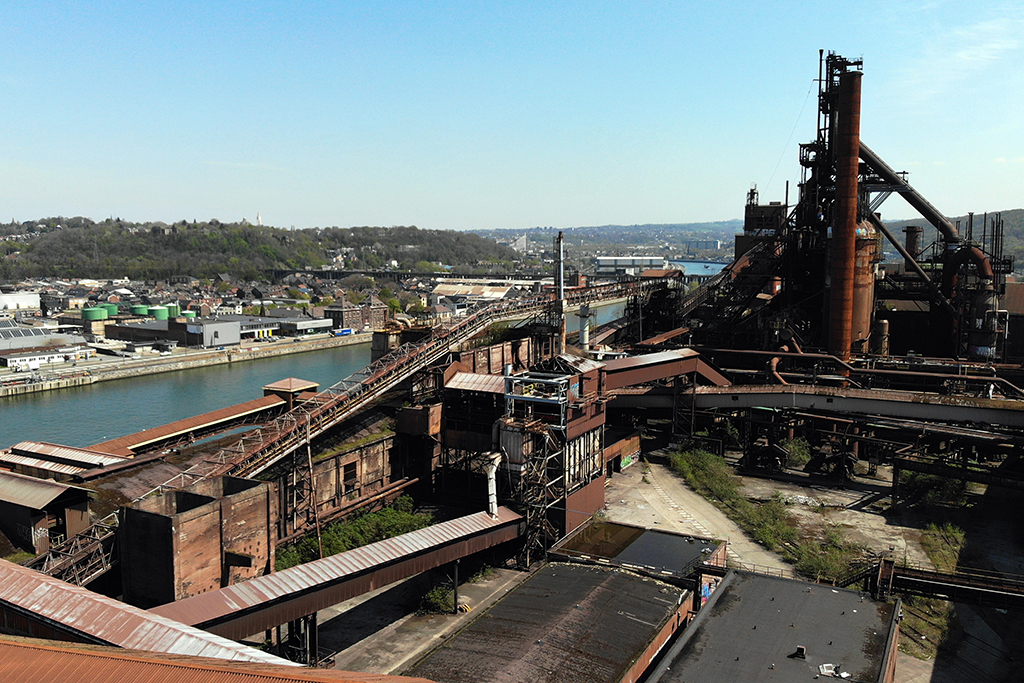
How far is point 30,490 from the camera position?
661 inches

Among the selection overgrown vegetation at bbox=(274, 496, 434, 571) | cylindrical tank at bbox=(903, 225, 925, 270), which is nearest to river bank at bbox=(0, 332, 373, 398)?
overgrown vegetation at bbox=(274, 496, 434, 571)

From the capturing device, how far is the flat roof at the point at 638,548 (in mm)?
16078

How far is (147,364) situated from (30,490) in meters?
38.9

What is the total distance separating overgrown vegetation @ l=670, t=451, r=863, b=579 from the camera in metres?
18.0

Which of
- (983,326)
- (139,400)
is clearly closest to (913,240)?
(983,326)

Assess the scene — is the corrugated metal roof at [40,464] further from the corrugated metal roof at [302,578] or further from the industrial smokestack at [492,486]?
the industrial smokestack at [492,486]

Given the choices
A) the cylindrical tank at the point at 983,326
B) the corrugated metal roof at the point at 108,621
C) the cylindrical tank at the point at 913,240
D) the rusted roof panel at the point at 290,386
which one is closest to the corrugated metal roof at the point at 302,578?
the corrugated metal roof at the point at 108,621

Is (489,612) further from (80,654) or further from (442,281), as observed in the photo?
(442,281)

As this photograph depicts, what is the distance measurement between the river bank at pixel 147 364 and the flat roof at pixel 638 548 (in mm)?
40134

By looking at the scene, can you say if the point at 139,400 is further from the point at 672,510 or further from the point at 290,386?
the point at 672,510

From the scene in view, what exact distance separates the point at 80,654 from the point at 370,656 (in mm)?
6158

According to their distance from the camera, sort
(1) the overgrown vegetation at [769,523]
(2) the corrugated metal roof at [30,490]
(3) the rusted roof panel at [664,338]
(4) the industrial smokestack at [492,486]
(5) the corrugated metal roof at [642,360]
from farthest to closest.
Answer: (3) the rusted roof panel at [664,338]
(5) the corrugated metal roof at [642,360]
(1) the overgrown vegetation at [769,523]
(4) the industrial smokestack at [492,486]
(2) the corrugated metal roof at [30,490]

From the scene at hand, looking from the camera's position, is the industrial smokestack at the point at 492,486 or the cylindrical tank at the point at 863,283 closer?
the industrial smokestack at the point at 492,486

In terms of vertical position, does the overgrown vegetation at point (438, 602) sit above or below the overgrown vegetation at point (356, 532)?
below
